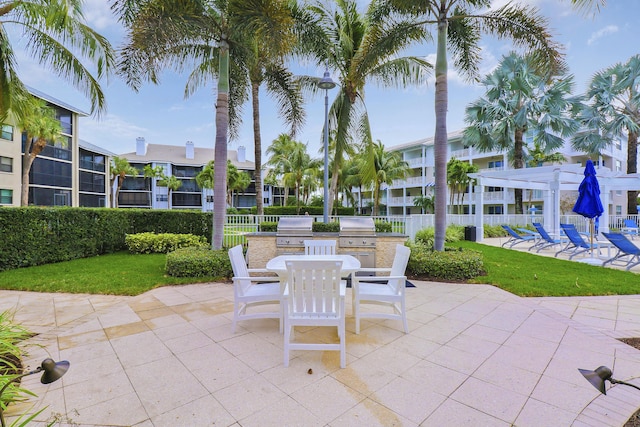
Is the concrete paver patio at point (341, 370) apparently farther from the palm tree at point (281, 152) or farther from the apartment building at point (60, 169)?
the palm tree at point (281, 152)

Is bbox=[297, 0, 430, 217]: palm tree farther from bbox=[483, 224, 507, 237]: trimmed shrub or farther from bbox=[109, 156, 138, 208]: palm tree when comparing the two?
bbox=[109, 156, 138, 208]: palm tree

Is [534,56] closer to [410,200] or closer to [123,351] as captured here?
[123,351]

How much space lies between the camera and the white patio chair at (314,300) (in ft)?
9.75

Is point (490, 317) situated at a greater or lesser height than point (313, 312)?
lesser

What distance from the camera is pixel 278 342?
11.8 ft

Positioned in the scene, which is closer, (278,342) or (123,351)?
(123,351)

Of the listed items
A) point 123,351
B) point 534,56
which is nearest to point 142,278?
point 123,351

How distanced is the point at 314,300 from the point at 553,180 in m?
14.5

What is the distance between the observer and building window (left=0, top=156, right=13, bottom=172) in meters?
20.5

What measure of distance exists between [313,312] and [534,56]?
9121 millimetres

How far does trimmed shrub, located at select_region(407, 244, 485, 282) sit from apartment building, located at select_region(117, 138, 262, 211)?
3759 cm

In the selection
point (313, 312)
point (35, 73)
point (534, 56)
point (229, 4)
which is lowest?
point (313, 312)

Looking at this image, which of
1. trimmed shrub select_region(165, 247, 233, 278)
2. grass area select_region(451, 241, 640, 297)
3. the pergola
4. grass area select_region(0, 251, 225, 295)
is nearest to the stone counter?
trimmed shrub select_region(165, 247, 233, 278)

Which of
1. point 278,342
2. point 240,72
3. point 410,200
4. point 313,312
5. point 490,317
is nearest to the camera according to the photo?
point 313,312
